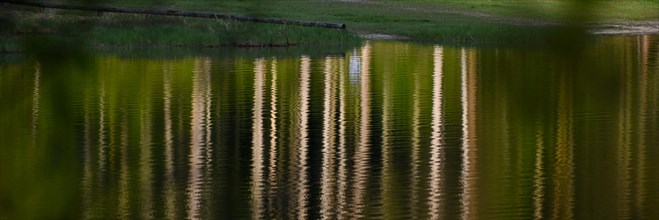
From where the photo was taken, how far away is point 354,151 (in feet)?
46.1

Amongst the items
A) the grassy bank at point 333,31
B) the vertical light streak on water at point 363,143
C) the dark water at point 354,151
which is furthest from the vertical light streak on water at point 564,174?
the grassy bank at point 333,31

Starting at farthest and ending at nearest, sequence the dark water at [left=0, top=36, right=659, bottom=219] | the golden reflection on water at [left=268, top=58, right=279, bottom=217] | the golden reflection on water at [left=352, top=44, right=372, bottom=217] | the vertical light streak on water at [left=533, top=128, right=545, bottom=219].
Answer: the golden reflection on water at [left=268, top=58, right=279, bottom=217] → the golden reflection on water at [left=352, top=44, right=372, bottom=217] → the dark water at [left=0, top=36, right=659, bottom=219] → the vertical light streak on water at [left=533, top=128, right=545, bottom=219]

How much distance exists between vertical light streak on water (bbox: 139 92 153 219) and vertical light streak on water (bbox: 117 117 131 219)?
118mm

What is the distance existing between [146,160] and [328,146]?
238 centimetres

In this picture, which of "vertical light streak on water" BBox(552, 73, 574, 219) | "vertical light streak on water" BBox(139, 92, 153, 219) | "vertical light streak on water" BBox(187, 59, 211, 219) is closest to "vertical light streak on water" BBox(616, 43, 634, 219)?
"vertical light streak on water" BBox(552, 73, 574, 219)

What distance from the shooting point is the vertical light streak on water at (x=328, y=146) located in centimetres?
1089

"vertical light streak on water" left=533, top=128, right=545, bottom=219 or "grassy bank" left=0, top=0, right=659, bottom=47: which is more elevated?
"grassy bank" left=0, top=0, right=659, bottom=47

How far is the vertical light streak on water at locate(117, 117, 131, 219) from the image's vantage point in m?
10.5

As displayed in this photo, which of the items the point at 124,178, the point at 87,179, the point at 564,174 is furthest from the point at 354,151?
the point at 87,179

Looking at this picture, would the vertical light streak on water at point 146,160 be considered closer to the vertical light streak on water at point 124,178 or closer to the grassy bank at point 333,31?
the vertical light streak on water at point 124,178

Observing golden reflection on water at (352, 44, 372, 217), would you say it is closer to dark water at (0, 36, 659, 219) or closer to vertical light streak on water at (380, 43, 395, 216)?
dark water at (0, 36, 659, 219)

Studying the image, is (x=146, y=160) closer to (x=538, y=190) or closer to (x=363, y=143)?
(x=363, y=143)

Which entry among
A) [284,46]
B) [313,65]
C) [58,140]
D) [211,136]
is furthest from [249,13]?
[284,46]

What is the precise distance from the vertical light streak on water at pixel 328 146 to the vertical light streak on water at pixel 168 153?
1143 millimetres
